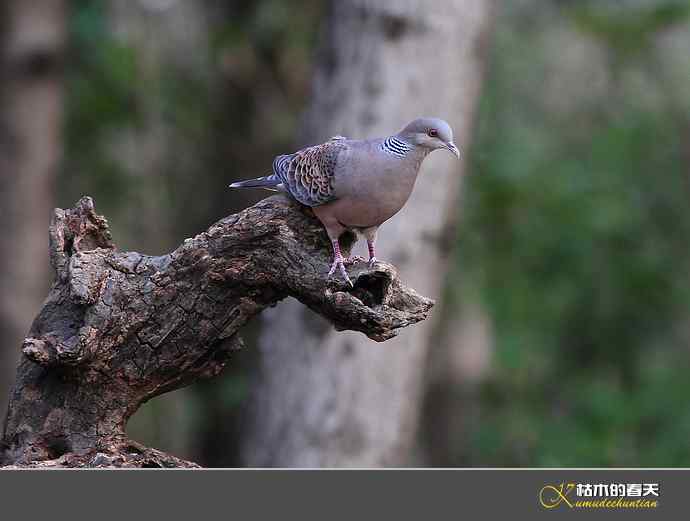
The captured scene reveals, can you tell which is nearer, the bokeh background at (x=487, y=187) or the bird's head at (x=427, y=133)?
the bird's head at (x=427, y=133)

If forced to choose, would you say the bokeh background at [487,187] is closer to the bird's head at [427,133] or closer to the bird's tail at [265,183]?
the bird's tail at [265,183]

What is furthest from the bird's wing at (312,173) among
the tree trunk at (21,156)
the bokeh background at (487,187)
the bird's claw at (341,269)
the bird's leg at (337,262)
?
the tree trunk at (21,156)

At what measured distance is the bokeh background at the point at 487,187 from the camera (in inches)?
332

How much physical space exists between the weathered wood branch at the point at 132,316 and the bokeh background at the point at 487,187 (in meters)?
3.77

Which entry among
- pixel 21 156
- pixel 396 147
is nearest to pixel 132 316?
pixel 396 147

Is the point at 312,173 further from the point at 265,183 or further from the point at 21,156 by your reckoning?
the point at 21,156

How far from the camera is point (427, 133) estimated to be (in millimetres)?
3469

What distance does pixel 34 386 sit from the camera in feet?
11.7

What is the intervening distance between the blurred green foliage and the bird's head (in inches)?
284

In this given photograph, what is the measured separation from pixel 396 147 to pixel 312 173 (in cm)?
34

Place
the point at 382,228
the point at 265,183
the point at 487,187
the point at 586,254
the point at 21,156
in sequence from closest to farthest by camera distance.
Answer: the point at 265,183 → the point at 382,228 → the point at 21,156 → the point at 487,187 → the point at 586,254

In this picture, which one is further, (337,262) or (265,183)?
(265,183)

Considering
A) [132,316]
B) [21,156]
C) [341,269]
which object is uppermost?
[21,156]
